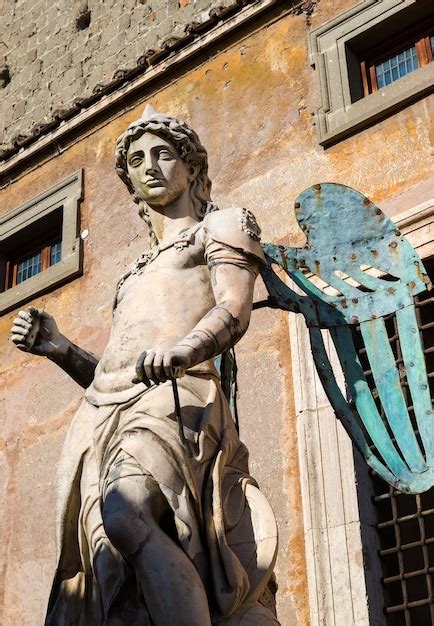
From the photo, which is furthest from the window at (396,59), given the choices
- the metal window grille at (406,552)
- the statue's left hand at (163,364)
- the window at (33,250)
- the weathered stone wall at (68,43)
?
the statue's left hand at (163,364)

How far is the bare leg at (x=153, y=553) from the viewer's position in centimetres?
377

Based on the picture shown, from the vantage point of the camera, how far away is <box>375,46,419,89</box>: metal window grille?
7.95 metres

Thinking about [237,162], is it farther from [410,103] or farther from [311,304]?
[311,304]

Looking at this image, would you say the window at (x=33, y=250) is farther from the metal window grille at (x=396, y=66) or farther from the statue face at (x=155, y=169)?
the statue face at (x=155, y=169)

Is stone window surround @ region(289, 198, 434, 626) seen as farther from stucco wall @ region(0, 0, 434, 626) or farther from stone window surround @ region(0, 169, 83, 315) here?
stone window surround @ region(0, 169, 83, 315)

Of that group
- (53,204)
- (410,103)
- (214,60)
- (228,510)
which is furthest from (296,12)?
(228,510)

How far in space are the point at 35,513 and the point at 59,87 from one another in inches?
163

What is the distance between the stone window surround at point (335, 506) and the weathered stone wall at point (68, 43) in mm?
3506

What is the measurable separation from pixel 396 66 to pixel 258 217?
1438 millimetres

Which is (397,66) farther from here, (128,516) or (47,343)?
(128,516)

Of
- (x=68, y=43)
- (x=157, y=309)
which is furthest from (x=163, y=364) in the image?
(x=68, y=43)

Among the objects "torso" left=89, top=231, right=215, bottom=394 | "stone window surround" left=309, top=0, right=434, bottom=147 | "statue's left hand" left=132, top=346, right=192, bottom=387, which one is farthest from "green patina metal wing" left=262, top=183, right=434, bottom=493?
"stone window surround" left=309, top=0, right=434, bottom=147

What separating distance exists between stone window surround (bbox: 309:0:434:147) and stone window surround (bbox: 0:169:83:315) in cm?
236

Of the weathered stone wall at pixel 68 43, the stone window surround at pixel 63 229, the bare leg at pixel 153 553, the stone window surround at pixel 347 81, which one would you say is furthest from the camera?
the weathered stone wall at pixel 68 43
